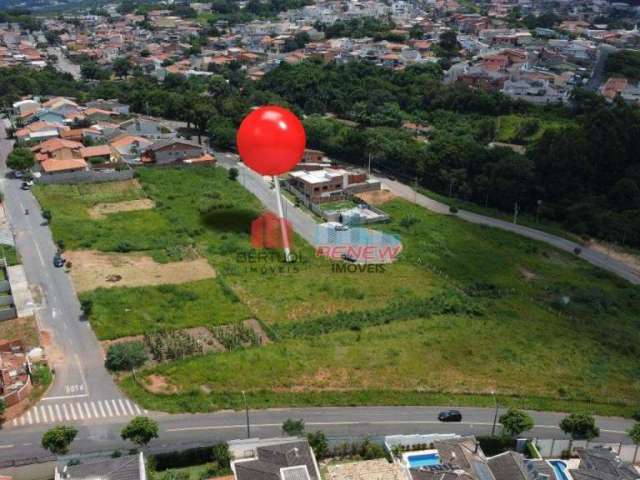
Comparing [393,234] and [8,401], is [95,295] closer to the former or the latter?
[8,401]

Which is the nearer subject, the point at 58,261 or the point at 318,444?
the point at 318,444

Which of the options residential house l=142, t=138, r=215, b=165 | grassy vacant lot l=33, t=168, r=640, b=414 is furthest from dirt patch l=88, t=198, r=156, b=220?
residential house l=142, t=138, r=215, b=165

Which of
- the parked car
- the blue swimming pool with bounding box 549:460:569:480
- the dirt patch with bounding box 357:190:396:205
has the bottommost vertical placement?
the dirt patch with bounding box 357:190:396:205

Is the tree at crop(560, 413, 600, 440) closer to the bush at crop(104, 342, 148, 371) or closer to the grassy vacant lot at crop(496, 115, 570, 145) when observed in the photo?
the bush at crop(104, 342, 148, 371)

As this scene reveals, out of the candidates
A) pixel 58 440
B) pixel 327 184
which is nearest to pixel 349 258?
pixel 327 184

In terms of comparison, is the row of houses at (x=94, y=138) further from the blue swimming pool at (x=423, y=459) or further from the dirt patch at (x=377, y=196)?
the blue swimming pool at (x=423, y=459)

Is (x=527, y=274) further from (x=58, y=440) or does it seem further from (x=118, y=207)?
(x=118, y=207)
